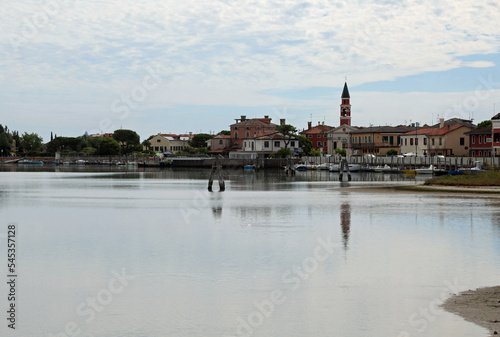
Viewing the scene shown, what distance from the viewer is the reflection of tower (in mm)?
32469

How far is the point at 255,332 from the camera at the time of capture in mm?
16641

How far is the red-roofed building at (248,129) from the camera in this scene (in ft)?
584

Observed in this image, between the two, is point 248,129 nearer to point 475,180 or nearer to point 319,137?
point 319,137

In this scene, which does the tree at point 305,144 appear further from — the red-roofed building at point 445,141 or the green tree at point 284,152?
the red-roofed building at point 445,141

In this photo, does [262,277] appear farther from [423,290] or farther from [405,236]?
[405,236]

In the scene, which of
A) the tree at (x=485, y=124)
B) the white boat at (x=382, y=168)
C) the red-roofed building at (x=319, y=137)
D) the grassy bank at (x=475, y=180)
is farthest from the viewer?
the red-roofed building at (x=319, y=137)

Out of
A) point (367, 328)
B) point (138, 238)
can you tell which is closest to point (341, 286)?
point (367, 328)

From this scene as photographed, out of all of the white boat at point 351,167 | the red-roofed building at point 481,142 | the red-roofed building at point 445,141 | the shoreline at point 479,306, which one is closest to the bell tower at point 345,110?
the red-roofed building at point 445,141

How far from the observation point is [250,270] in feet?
79.3

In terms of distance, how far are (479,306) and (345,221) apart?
22.4 m

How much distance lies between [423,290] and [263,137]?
14733cm

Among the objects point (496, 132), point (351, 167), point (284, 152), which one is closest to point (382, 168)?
point (351, 167)

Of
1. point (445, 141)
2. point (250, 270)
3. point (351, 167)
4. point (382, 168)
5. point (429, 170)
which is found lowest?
point (250, 270)

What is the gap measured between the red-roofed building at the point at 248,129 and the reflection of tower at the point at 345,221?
126703 millimetres
